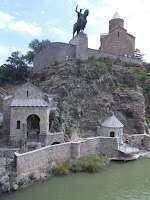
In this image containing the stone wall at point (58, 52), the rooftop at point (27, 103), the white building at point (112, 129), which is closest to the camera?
the rooftop at point (27, 103)

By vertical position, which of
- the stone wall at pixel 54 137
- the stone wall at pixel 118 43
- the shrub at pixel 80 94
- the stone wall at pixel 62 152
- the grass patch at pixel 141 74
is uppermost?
the stone wall at pixel 118 43

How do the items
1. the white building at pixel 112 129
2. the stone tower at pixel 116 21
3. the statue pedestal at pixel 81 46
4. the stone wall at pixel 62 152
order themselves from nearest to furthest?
the stone wall at pixel 62 152 → the white building at pixel 112 129 → the statue pedestal at pixel 81 46 → the stone tower at pixel 116 21

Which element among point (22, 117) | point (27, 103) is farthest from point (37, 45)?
point (22, 117)

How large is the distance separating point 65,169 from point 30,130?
5.82m

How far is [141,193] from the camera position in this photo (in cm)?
1225

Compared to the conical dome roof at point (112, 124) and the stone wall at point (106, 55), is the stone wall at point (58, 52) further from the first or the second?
the conical dome roof at point (112, 124)

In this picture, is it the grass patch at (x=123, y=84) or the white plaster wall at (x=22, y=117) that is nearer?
the white plaster wall at (x=22, y=117)

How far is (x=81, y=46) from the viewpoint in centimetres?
2448

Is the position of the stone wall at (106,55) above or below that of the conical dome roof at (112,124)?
above

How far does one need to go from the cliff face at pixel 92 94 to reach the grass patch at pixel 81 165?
4724mm

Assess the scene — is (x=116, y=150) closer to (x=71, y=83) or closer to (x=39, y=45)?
(x=71, y=83)

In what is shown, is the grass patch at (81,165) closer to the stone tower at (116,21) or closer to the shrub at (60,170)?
the shrub at (60,170)

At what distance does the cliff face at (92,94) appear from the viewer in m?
21.0

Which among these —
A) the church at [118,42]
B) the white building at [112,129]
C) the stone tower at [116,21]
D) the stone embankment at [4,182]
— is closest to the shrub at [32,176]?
the stone embankment at [4,182]
